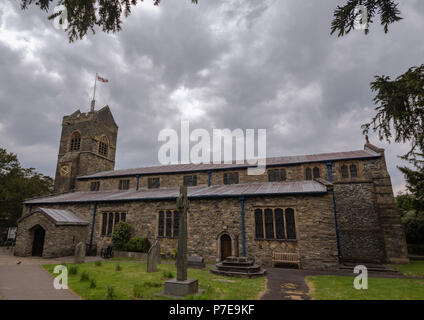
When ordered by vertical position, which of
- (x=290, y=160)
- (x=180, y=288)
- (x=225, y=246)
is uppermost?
(x=290, y=160)

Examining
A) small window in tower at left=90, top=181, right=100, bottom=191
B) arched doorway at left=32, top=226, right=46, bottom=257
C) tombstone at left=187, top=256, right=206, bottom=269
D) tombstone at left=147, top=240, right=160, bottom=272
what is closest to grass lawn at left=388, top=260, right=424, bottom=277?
tombstone at left=187, top=256, right=206, bottom=269

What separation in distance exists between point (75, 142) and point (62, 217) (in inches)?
669

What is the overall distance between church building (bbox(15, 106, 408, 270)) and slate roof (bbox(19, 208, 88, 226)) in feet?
0.28

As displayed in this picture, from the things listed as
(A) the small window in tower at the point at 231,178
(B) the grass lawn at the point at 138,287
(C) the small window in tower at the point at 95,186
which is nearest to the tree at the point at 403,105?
(B) the grass lawn at the point at 138,287

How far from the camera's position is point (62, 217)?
19.1 m

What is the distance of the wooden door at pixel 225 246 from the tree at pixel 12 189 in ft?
95.0

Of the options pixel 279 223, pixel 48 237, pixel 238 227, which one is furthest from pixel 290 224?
pixel 48 237

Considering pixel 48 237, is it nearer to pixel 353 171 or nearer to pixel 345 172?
pixel 345 172

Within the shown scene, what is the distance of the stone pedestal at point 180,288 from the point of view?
23.6ft

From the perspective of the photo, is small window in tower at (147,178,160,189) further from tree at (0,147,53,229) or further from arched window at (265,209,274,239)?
tree at (0,147,53,229)

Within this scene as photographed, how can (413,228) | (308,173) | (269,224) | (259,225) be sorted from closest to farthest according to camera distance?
(269,224)
(259,225)
(308,173)
(413,228)

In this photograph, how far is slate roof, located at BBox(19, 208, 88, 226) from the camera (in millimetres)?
17984

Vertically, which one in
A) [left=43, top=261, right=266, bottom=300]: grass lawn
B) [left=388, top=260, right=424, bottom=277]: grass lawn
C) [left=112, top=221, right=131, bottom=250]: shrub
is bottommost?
[left=388, top=260, right=424, bottom=277]: grass lawn

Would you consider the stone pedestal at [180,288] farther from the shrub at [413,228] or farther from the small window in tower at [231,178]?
the shrub at [413,228]
